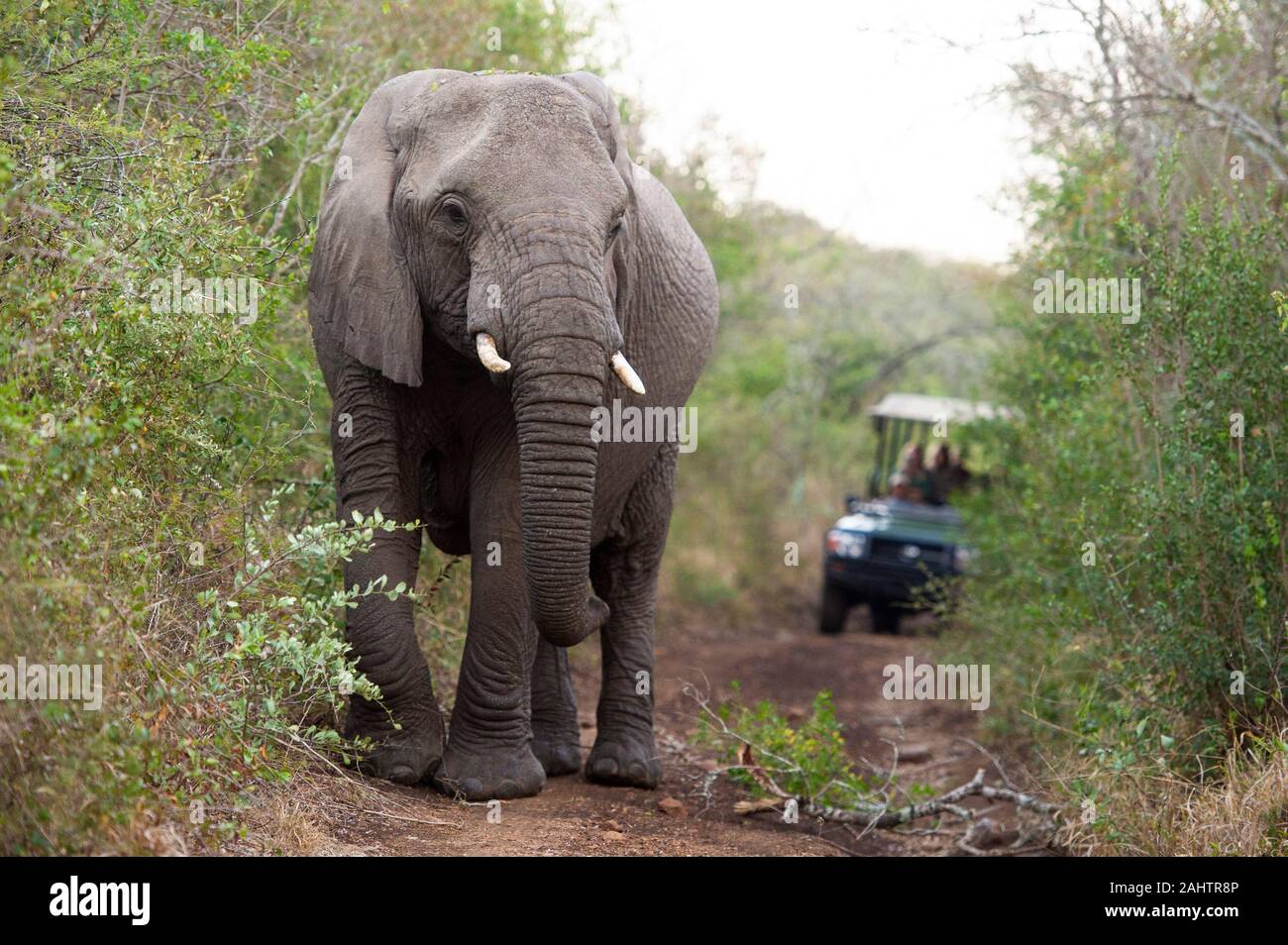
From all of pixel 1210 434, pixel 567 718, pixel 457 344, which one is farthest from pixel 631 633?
pixel 1210 434

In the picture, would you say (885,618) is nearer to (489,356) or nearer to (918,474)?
(918,474)

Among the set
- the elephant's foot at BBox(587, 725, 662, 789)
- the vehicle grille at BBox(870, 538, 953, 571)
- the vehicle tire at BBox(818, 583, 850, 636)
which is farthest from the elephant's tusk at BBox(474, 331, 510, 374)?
the vehicle tire at BBox(818, 583, 850, 636)

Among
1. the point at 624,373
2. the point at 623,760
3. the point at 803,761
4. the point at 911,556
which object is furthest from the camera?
the point at 911,556

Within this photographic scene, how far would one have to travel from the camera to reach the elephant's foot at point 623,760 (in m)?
8.42

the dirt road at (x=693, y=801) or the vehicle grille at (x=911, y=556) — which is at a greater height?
the vehicle grille at (x=911, y=556)

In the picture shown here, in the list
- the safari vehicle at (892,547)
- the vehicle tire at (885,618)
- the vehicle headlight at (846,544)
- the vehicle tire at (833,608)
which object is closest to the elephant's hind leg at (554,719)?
the safari vehicle at (892,547)

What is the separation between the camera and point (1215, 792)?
6922 mm

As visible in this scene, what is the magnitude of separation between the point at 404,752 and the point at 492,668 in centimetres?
53

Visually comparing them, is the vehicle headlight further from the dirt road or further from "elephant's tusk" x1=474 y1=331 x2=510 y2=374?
"elephant's tusk" x1=474 y1=331 x2=510 y2=374

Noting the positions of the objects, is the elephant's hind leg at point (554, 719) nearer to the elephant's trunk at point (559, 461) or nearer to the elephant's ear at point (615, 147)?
the elephant's trunk at point (559, 461)

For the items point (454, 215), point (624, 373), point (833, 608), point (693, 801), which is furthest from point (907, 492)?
point (454, 215)

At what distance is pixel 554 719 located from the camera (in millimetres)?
8773

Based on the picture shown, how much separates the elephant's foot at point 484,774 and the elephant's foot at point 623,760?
0.97m
